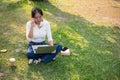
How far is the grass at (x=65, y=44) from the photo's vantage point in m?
6.31

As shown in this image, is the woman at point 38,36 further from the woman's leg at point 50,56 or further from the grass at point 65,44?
the grass at point 65,44

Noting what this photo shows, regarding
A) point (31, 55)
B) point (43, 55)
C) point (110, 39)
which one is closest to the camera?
point (31, 55)

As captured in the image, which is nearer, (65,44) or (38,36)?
(38,36)

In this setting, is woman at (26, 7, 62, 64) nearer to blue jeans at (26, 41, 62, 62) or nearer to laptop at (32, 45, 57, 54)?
blue jeans at (26, 41, 62, 62)

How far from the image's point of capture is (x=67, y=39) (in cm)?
820

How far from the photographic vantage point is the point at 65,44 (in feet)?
25.8

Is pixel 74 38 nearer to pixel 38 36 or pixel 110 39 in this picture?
pixel 110 39

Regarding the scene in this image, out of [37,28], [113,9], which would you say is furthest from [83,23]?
[37,28]

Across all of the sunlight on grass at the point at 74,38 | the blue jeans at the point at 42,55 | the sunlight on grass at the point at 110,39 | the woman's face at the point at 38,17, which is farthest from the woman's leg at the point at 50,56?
the sunlight on grass at the point at 110,39

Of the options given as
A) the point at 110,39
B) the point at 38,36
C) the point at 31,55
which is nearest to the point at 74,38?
the point at 110,39

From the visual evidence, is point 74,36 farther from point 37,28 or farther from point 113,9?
A: point 113,9

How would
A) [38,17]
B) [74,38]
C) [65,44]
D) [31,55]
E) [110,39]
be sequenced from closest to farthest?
[38,17], [31,55], [65,44], [74,38], [110,39]

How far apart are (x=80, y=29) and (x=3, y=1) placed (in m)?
4.10

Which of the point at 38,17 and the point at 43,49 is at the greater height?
the point at 38,17
